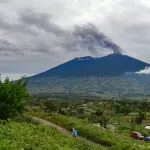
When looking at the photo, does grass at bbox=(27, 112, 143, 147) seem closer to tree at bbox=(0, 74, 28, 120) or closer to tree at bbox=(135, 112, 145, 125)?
tree at bbox=(0, 74, 28, 120)

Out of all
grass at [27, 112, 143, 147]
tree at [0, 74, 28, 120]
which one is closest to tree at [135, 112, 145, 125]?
grass at [27, 112, 143, 147]

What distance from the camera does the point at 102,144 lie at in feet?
107

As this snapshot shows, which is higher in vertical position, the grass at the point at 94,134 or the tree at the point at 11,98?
the tree at the point at 11,98

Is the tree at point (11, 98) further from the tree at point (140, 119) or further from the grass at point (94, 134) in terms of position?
the tree at point (140, 119)

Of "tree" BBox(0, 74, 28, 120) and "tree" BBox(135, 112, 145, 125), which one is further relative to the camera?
"tree" BBox(135, 112, 145, 125)

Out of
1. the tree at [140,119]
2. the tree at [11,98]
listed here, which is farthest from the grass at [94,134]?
the tree at [140,119]

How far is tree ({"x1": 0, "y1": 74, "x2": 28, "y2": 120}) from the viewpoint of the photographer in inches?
1211

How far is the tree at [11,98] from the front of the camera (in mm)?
30764

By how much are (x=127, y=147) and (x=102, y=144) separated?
8.76 meters

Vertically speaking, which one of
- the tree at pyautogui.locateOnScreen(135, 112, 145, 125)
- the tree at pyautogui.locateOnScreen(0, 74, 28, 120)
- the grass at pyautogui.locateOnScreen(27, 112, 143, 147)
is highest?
the tree at pyautogui.locateOnScreen(0, 74, 28, 120)

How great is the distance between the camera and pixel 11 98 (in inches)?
1234

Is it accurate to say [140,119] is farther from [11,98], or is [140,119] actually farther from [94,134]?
[11,98]

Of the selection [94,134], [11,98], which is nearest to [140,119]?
[94,134]

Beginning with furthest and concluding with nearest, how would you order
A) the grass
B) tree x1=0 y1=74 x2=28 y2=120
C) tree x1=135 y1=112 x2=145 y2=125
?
tree x1=135 y1=112 x2=145 y2=125, the grass, tree x1=0 y1=74 x2=28 y2=120
